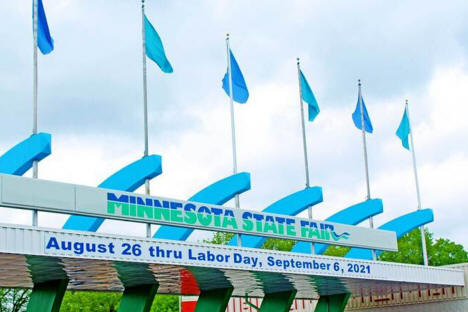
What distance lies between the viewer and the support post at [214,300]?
Result: 88.5ft

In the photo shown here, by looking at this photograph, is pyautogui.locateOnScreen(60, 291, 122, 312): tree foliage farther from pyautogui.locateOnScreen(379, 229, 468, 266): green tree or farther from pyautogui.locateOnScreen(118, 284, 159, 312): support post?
pyautogui.locateOnScreen(118, 284, 159, 312): support post

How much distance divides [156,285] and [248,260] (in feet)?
11.2

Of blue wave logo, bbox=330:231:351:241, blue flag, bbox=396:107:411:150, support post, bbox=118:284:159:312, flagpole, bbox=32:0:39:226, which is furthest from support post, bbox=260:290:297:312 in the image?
flagpole, bbox=32:0:39:226

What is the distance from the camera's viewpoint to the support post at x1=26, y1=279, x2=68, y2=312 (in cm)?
2250

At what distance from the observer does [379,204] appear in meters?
30.7

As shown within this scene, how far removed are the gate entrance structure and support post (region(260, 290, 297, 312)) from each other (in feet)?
0.12

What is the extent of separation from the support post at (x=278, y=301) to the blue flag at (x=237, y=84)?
6945mm

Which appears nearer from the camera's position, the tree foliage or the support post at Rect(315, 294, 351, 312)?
the support post at Rect(315, 294, 351, 312)

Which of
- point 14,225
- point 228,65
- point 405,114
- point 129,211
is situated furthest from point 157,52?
point 405,114

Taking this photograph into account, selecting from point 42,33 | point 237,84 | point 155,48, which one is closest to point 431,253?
point 237,84

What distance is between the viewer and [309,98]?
30.5 meters

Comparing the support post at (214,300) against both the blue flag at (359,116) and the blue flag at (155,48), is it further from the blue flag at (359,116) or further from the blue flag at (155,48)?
the blue flag at (359,116)

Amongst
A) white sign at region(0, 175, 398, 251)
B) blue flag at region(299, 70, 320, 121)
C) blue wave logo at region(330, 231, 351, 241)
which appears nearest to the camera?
white sign at region(0, 175, 398, 251)

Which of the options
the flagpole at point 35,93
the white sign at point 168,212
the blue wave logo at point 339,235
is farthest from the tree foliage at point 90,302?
the flagpole at point 35,93
